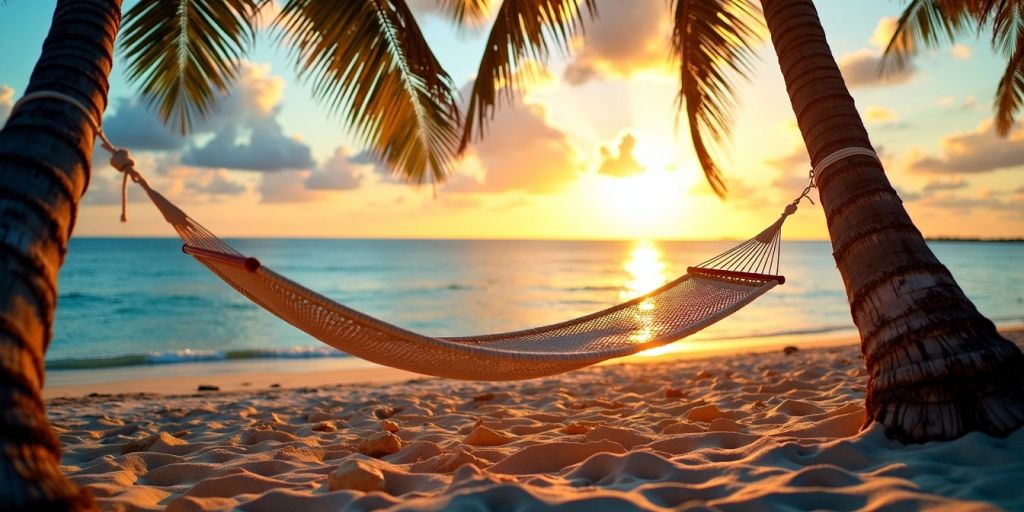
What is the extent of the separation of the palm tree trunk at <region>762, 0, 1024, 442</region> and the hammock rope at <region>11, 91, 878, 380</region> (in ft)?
0.37

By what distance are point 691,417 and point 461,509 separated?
1333 millimetres

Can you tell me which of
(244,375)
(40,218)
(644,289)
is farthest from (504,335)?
(644,289)

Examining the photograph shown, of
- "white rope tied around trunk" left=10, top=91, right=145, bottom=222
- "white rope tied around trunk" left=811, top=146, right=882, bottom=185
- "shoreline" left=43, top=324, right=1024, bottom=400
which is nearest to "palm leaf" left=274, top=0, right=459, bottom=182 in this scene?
"white rope tied around trunk" left=10, top=91, right=145, bottom=222

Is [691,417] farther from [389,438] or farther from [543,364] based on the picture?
[389,438]

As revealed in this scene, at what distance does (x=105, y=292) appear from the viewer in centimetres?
1670

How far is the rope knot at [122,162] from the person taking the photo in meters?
1.74

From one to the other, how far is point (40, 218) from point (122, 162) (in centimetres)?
62

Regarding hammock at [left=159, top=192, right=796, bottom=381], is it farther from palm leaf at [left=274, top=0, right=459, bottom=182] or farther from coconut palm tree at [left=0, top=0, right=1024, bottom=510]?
palm leaf at [left=274, top=0, right=459, bottom=182]

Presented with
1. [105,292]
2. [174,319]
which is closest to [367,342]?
[174,319]

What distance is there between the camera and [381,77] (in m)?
3.54

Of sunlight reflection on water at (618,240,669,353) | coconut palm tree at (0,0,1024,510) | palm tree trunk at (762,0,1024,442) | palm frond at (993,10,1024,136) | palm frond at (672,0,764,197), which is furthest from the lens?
palm frond at (993,10,1024,136)

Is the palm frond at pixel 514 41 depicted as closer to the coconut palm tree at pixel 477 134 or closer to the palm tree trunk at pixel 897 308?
the coconut palm tree at pixel 477 134

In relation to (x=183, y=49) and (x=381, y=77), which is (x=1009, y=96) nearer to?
(x=381, y=77)

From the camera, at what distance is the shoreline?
16.9 feet
